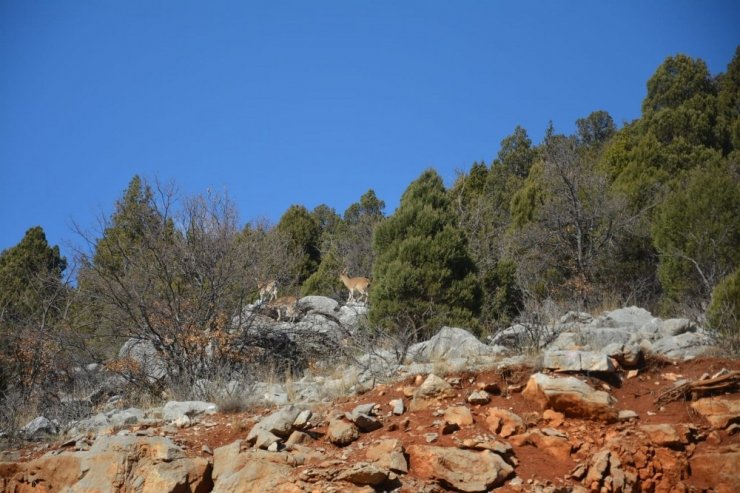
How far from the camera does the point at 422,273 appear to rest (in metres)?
13.0

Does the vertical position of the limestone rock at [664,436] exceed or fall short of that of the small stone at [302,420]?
it falls short

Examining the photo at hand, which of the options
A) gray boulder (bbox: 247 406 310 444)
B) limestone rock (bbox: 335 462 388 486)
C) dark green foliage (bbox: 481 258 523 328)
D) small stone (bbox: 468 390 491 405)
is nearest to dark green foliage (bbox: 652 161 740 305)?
dark green foliage (bbox: 481 258 523 328)

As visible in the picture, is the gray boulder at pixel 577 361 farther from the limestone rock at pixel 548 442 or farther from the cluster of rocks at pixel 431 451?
the limestone rock at pixel 548 442

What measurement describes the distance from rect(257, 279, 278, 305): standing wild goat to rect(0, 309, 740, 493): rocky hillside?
637cm

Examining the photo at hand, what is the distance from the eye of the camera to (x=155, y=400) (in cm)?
1062

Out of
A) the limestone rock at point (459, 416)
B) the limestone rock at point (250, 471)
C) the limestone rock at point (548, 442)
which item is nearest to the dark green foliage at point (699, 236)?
the limestone rock at point (548, 442)

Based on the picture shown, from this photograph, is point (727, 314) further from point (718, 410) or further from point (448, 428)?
point (448, 428)

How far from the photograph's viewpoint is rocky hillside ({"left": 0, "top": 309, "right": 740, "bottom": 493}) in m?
5.36

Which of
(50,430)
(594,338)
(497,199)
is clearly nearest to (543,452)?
(594,338)

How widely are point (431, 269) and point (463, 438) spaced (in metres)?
7.29

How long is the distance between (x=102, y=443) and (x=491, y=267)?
41.6ft

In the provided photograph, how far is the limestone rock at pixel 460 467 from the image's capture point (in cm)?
535

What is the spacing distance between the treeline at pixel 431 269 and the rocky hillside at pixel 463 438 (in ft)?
5.63

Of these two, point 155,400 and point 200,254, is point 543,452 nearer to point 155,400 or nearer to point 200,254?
point 155,400
